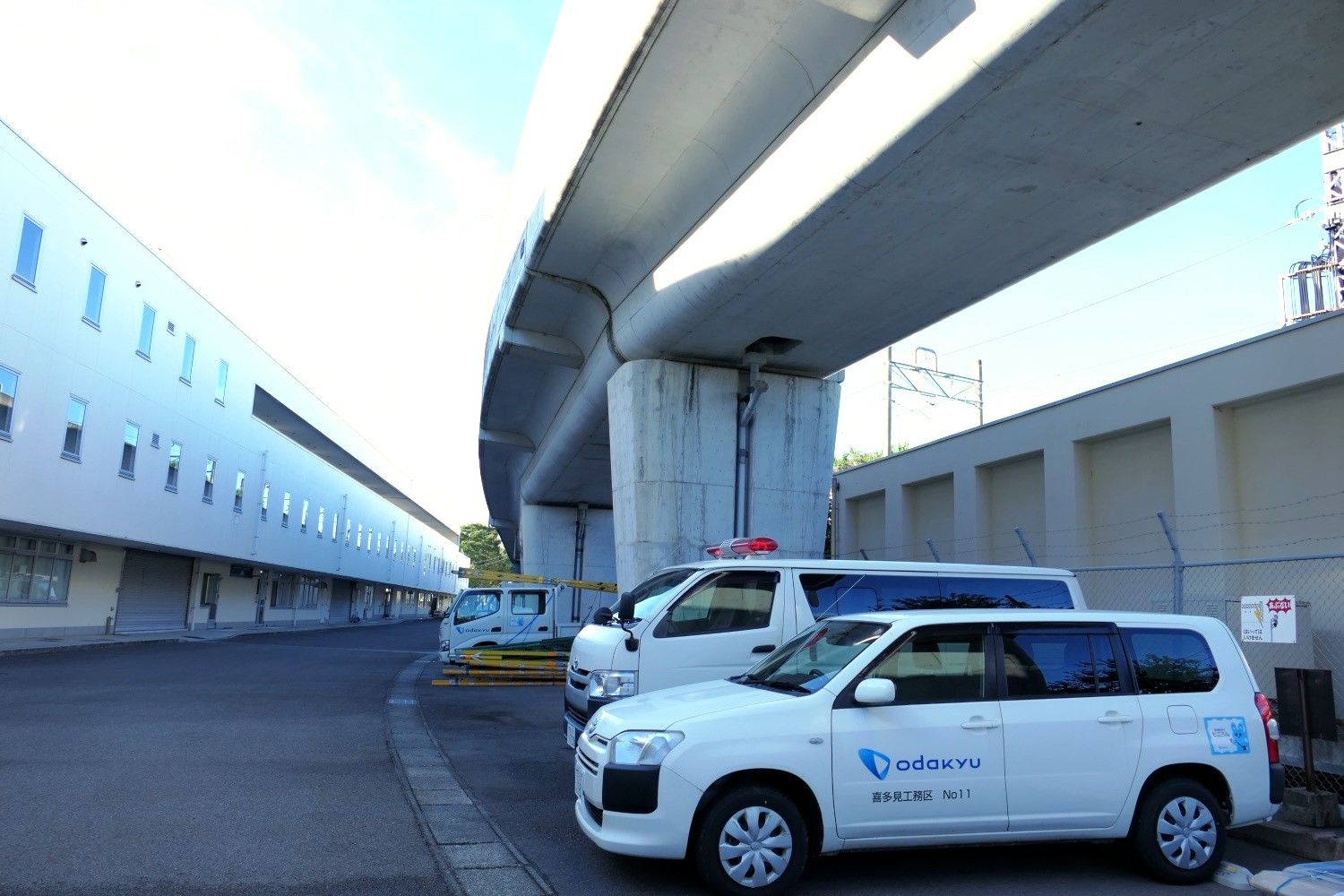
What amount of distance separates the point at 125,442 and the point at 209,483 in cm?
685

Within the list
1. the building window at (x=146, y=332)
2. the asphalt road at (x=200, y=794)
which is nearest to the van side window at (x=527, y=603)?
the asphalt road at (x=200, y=794)

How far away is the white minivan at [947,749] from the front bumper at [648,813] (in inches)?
0.4

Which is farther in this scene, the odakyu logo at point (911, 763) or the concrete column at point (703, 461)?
the concrete column at point (703, 461)

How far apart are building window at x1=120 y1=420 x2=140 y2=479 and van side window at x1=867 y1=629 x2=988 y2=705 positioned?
27.9 m

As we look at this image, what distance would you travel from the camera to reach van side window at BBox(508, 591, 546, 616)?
A: 22.1 meters

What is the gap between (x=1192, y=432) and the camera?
14.5 metres

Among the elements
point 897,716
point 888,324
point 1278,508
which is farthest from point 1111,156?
point 1278,508

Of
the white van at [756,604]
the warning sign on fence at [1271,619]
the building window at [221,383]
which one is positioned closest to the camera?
the warning sign on fence at [1271,619]

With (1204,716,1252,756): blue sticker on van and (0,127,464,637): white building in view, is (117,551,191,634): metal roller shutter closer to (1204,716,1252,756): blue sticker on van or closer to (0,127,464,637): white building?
(0,127,464,637): white building

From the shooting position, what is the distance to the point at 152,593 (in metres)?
34.6

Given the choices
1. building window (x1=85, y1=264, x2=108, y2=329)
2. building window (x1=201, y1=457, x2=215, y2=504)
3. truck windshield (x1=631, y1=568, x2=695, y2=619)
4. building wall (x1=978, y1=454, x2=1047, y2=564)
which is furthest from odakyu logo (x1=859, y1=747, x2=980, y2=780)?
building window (x1=201, y1=457, x2=215, y2=504)

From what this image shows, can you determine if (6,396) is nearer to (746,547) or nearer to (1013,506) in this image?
(746,547)

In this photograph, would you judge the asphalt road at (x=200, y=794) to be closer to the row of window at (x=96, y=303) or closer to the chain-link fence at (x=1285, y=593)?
the chain-link fence at (x=1285, y=593)

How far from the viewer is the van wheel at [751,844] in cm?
534
